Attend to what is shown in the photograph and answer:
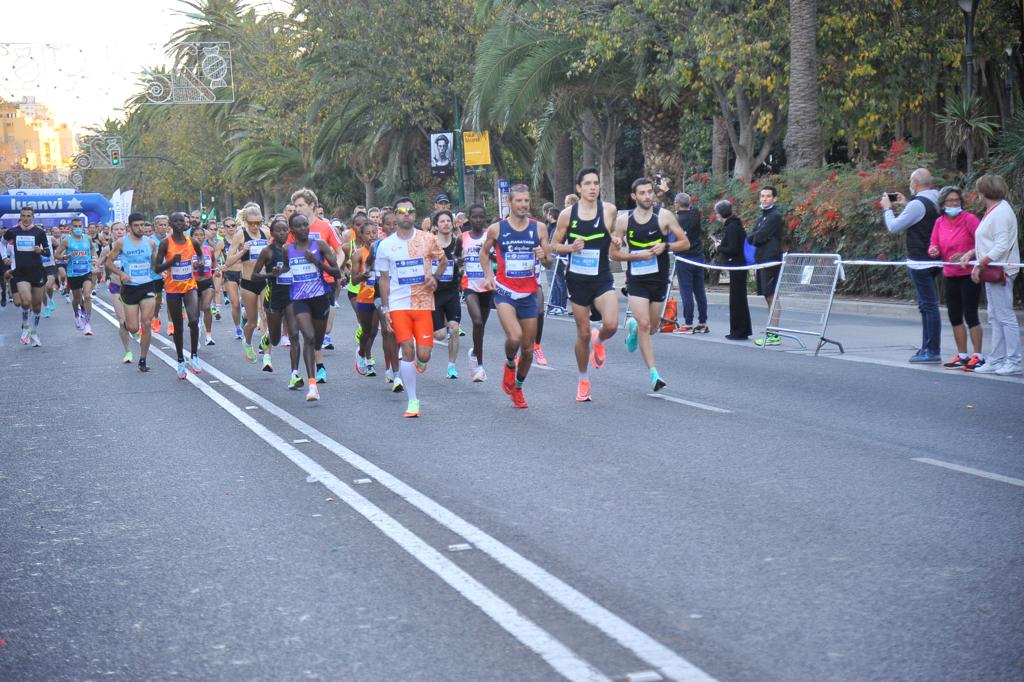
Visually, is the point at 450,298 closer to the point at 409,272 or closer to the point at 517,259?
the point at 517,259

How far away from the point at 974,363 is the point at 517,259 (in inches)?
197

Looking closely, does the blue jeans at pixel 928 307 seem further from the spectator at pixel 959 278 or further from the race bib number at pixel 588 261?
the race bib number at pixel 588 261

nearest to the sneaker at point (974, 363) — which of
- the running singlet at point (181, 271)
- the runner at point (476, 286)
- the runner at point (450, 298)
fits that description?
the runner at point (476, 286)

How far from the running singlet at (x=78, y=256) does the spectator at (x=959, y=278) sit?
48.5ft

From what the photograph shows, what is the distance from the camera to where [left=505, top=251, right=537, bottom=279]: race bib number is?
11141 mm

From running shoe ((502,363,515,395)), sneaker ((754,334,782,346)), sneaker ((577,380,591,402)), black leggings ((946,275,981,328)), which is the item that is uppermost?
black leggings ((946,275,981,328))

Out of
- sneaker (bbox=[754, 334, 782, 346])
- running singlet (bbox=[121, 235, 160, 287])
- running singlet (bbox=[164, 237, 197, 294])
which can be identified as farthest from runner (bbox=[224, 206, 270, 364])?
sneaker (bbox=[754, 334, 782, 346])

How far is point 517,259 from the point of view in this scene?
36.6 ft

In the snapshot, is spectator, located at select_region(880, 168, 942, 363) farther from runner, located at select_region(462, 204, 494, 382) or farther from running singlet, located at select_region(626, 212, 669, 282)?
runner, located at select_region(462, 204, 494, 382)

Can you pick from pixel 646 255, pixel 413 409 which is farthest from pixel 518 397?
pixel 646 255

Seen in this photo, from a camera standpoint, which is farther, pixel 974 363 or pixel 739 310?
pixel 739 310

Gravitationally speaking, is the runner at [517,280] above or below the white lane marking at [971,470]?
above

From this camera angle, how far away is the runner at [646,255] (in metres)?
11.8

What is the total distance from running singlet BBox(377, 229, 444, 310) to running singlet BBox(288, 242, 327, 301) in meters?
1.61
